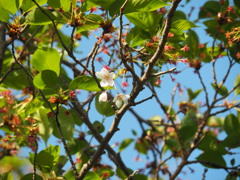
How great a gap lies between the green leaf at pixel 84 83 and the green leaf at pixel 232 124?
152cm

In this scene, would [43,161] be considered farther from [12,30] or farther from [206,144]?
[206,144]

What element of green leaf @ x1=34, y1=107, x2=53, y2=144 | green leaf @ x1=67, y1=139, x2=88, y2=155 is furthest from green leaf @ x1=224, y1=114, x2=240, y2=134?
green leaf @ x1=34, y1=107, x2=53, y2=144

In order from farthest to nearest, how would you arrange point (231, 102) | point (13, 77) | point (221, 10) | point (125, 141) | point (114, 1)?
point (125, 141), point (231, 102), point (221, 10), point (13, 77), point (114, 1)

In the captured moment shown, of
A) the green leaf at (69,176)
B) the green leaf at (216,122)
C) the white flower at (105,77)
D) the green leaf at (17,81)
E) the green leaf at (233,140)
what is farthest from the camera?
the green leaf at (216,122)

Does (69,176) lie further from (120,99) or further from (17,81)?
(17,81)

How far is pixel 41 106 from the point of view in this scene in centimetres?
187

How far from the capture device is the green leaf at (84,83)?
1715mm

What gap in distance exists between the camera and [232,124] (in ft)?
→ 9.38

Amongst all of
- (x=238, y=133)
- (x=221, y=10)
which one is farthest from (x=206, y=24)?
(x=238, y=133)

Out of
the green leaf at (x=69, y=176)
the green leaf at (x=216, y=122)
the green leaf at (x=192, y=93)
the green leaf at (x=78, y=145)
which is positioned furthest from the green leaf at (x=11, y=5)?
the green leaf at (x=216, y=122)

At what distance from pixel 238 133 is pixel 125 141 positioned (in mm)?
1466

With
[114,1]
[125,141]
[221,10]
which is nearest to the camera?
[114,1]

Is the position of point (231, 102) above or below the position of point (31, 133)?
above

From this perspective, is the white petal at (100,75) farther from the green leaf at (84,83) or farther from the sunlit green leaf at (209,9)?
the sunlit green leaf at (209,9)
